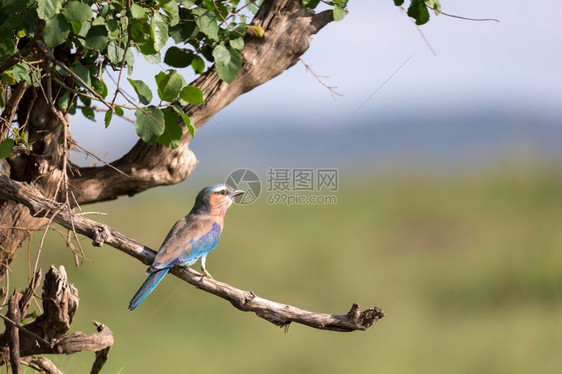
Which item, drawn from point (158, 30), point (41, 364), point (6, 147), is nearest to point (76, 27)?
point (158, 30)

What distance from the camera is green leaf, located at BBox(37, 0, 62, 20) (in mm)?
2730

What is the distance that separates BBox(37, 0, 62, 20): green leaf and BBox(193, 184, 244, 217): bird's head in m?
1.76

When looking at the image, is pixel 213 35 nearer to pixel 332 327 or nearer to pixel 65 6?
pixel 65 6

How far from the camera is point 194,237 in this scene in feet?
13.2

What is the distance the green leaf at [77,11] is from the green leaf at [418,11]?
1.66 meters

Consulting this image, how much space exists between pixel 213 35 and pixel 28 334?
1804 mm

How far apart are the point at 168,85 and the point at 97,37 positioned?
1.21ft

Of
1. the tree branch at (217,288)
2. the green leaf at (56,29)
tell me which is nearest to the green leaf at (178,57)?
the tree branch at (217,288)

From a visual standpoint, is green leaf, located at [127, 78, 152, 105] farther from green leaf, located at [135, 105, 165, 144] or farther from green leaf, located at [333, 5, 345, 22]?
green leaf, located at [333, 5, 345, 22]

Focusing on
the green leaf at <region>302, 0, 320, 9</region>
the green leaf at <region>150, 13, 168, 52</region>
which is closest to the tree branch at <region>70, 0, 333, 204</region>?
the green leaf at <region>302, 0, 320, 9</region>

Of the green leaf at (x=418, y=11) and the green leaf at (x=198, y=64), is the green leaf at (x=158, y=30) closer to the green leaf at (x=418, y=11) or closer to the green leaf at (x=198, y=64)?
the green leaf at (x=198, y=64)

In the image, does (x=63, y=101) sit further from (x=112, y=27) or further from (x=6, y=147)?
(x=112, y=27)

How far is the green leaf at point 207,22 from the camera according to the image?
3.52 metres

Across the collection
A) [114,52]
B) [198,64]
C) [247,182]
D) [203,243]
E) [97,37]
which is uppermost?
[97,37]
